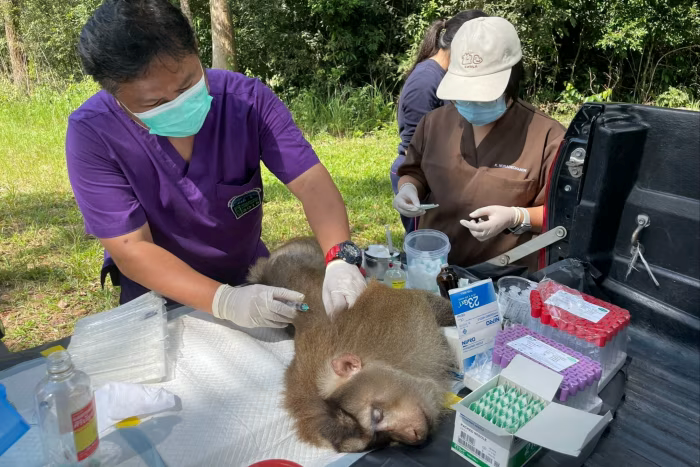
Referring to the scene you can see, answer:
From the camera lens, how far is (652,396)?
162 cm

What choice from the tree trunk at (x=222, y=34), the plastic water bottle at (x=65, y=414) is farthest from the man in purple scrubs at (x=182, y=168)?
the tree trunk at (x=222, y=34)

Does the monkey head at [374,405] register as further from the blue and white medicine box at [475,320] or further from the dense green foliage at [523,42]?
the dense green foliage at [523,42]

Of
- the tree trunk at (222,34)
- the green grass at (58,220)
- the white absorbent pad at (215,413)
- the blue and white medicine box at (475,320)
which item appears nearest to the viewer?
the white absorbent pad at (215,413)

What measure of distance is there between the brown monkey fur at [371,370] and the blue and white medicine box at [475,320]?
0.54 ft

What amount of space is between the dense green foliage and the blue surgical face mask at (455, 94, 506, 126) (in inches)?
355

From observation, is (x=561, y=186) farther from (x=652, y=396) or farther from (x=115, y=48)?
(x=115, y=48)

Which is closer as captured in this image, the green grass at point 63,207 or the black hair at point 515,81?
the black hair at point 515,81

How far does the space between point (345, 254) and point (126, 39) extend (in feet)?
4.07

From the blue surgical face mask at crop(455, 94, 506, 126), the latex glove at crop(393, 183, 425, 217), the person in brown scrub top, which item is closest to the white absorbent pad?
the latex glove at crop(393, 183, 425, 217)

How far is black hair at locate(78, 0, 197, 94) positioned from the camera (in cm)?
187

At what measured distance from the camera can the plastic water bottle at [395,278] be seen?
7.91 feet

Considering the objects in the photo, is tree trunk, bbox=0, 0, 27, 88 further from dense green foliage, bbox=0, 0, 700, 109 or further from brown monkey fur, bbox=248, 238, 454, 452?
brown monkey fur, bbox=248, 238, 454, 452

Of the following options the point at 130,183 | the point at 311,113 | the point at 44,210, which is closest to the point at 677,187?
the point at 130,183

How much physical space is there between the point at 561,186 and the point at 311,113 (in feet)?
28.7
